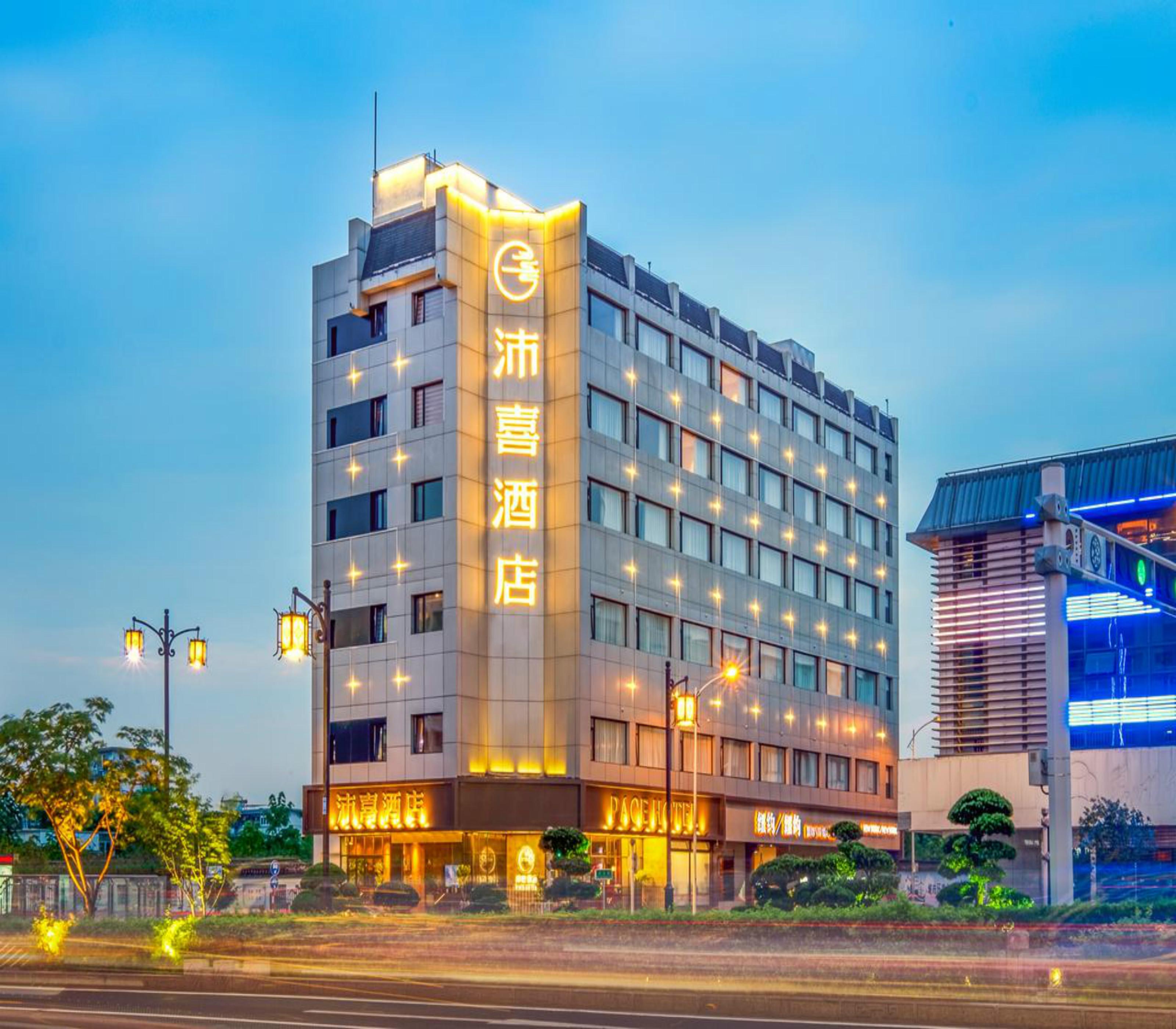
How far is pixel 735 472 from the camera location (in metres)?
86.3

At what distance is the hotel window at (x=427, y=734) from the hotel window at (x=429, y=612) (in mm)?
3890

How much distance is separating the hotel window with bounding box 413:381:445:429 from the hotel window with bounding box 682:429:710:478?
1556 cm

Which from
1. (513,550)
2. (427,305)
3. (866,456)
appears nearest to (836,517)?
(866,456)

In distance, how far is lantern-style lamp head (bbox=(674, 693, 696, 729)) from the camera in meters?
61.8

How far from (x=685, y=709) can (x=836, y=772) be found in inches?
1373

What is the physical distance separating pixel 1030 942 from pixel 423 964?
47.8 feet

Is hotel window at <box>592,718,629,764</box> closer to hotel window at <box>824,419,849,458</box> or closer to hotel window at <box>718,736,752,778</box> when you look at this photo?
hotel window at <box>718,736,752,778</box>

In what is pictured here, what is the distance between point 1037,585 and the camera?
315 ft

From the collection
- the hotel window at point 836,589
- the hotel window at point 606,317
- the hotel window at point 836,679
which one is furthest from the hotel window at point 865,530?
the hotel window at point 606,317

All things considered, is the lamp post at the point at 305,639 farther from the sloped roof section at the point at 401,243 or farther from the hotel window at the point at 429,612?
the sloped roof section at the point at 401,243

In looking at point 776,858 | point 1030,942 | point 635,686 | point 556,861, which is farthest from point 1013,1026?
point 635,686

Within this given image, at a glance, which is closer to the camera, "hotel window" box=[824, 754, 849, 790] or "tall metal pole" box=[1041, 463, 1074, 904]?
"tall metal pole" box=[1041, 463, 1074, 904]

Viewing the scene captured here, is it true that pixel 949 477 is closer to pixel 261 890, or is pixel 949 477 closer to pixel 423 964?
pixel 261 890

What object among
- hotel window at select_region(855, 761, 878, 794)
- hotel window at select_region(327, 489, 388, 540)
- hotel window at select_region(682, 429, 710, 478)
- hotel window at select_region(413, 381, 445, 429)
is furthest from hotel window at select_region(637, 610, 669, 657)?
hotel window at select_region(855, 761, 878, 794)
